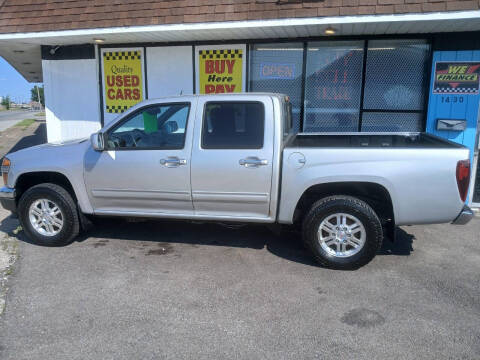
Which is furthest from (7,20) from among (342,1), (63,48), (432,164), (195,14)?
(432,164)

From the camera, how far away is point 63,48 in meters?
9.05

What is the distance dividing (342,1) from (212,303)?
507cm

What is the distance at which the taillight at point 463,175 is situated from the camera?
161 inches

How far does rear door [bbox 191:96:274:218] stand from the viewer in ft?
14.9

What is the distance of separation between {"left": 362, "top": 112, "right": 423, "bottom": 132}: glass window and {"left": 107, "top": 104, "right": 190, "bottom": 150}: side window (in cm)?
431

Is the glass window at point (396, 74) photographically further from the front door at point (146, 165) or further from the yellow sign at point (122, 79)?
the yellow sign at point (122, 79)

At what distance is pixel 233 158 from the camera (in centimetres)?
458

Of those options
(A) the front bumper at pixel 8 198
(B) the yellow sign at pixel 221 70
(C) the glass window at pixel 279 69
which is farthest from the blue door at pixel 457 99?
(A) the front bumper at pixel 8 198

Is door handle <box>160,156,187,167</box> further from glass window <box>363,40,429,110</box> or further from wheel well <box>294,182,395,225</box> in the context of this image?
glass window <box>363,40,429,110</box>

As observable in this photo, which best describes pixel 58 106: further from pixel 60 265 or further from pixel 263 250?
pixel 263 250

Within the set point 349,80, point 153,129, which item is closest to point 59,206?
point 153,129

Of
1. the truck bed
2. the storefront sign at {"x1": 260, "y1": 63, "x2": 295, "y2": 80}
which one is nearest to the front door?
the truck bed

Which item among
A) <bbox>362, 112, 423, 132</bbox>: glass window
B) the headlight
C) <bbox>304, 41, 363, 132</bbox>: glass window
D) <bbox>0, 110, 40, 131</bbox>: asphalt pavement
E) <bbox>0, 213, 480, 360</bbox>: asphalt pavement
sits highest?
<bbox>304, 41, 363, 132</bbox>: glass window

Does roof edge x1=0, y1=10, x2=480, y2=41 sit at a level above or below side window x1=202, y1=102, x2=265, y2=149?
above
